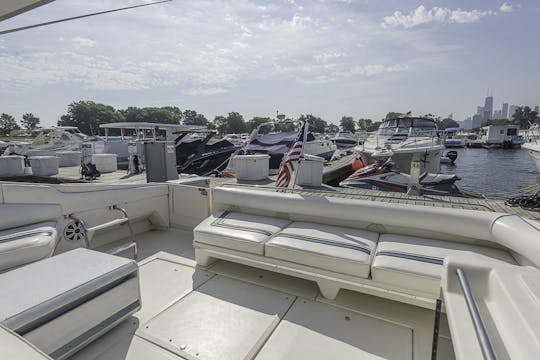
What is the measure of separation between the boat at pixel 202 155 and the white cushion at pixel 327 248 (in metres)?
6.49

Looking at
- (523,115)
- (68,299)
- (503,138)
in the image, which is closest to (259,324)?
(68,299)

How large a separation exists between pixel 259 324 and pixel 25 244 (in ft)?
6.02

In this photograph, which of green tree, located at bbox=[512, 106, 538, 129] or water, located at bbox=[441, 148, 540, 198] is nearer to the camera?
water, located at bbox=[441, 148, 540, 198]

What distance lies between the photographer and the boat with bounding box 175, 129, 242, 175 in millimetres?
9016

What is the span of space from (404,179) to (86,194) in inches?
220

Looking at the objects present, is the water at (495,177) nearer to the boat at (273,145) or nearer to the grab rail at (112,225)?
the boat at (273,145)

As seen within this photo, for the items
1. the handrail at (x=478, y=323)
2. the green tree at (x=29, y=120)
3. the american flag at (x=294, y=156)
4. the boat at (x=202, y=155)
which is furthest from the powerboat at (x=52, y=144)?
the green tree at (x=29, y=120)

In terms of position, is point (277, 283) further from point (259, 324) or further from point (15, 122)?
point (15, 122)

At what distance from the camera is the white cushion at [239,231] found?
2330mm

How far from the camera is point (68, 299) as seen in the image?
→ 146 cm

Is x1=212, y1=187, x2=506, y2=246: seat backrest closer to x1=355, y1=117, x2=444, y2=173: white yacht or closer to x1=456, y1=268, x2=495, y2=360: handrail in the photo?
x1=456, y1=268, x2=495, y2=360: handrail

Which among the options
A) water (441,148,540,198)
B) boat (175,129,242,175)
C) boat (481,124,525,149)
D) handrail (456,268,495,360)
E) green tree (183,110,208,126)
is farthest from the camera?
green tree (183,110,208,126)

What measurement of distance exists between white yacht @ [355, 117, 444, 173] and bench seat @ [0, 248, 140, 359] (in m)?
8.10

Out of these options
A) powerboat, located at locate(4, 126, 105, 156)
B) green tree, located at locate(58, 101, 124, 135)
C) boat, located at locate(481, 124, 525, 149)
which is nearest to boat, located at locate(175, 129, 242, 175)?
powerboat, located at locate(4, 126, 105, 156)
